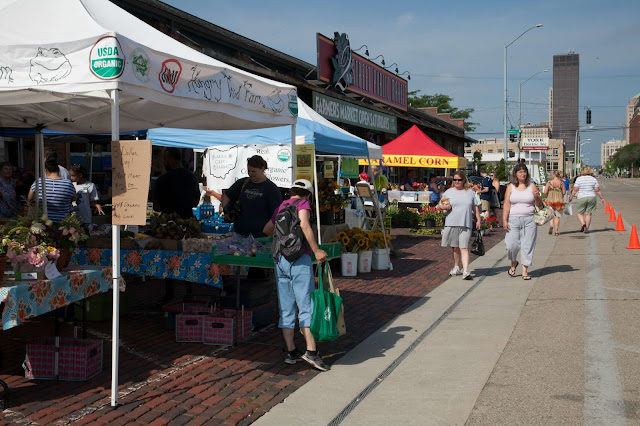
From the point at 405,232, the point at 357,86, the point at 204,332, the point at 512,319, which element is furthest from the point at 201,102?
the point at 357,86

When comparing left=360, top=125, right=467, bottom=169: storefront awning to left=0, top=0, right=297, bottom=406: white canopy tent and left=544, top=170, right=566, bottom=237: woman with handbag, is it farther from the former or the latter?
left=0, top=0, right=297, bottom=406: white canopy tent

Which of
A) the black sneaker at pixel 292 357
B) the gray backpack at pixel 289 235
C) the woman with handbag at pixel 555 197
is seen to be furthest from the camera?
the woman with handbag at pixel 555 197

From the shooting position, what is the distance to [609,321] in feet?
24.4

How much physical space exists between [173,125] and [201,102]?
7.98ft

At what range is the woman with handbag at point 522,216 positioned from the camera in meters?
10.4

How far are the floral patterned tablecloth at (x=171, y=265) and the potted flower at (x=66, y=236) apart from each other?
1440mm

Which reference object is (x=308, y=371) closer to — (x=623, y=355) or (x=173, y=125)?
(x=623, y=355)

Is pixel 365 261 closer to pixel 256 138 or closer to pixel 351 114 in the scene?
pixel 256 138

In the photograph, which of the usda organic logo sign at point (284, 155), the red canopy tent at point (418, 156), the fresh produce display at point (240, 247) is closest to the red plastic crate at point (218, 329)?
the fresh produce display at point (240, 247)


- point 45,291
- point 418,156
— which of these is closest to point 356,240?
point 45,291

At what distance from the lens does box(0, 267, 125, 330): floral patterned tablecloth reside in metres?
4.49

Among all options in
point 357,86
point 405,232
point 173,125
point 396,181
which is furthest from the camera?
point 396,181

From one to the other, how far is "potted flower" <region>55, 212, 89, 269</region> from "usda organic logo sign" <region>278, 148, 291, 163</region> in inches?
233

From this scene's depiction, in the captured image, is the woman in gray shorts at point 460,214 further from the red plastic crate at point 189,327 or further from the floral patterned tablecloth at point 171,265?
the red plastic crate at point 189,327
